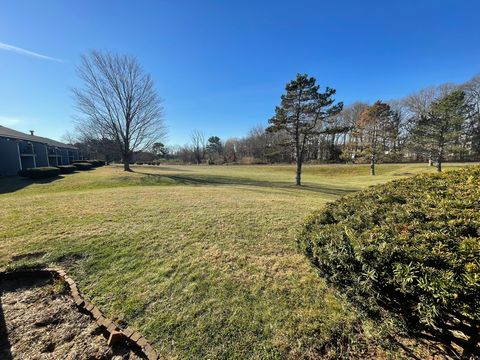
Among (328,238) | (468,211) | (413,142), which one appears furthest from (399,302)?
(413,142)

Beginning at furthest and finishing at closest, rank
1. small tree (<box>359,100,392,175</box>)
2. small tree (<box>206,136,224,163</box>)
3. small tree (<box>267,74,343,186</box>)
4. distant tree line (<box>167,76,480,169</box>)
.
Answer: small tree (<box>206,136,224,163</box>), small tree (<box>359,100,392,175</box>), distant tree line (<box>167,76,480,169</box>), small tree (<box>267,74,343,186</box>)

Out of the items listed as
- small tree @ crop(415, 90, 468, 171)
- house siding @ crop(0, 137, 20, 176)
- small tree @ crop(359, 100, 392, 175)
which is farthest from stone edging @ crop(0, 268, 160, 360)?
small tree @ crop(359, 100, 392, 175)

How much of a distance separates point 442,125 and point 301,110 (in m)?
16.6

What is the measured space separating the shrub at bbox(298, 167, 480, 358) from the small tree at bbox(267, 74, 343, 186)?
13.3m

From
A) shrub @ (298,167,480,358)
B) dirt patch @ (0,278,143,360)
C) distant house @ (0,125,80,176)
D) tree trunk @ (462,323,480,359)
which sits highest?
distant house @ (0,125,80,176)

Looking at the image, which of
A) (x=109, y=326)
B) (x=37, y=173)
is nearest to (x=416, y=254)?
(x=109, y=326)

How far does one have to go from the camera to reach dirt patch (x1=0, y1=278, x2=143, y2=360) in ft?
6.58

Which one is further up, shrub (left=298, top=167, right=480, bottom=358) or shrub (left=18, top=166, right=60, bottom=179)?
shrub (left=298, top=167, right=480, bottom=358)

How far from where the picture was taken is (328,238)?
1.78m

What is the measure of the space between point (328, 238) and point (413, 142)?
29558mm

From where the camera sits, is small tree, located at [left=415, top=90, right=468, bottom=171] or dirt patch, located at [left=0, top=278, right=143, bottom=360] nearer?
dirt patch, located at [left=0, top=278, right=143, bottom=360]

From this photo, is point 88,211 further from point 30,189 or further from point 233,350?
point 30,189

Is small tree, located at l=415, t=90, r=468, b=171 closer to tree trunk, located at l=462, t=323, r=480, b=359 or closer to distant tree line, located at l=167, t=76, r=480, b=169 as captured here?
distant tree line, located at l=167, t=76, r=480, b=169

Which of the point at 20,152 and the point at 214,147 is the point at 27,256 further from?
the point at 214,147
